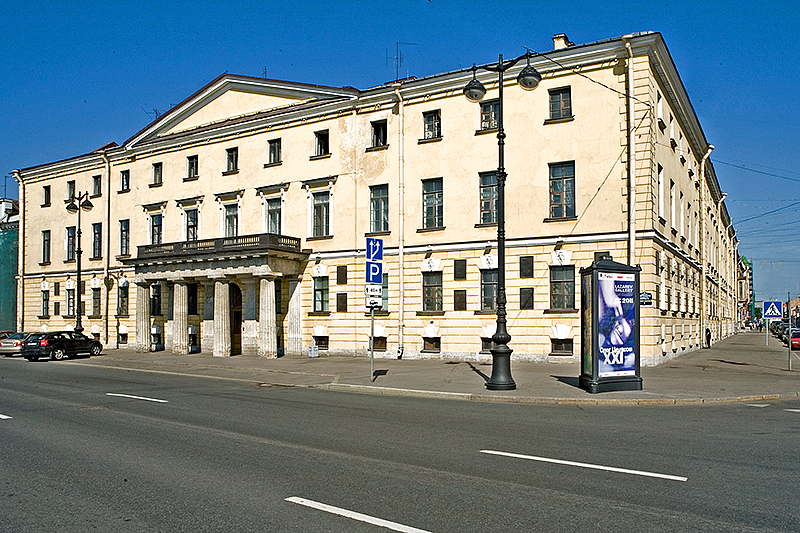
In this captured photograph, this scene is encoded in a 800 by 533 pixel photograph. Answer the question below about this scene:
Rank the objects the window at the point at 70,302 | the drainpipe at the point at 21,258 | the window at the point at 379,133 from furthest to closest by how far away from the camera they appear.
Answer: the drainpipe at the point at 21,258 < the window at the point at 70,302 < the window at the point at 379,133

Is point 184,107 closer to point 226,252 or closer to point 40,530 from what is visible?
point 226,252

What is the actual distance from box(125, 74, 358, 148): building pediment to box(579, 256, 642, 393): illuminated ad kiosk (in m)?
19.2

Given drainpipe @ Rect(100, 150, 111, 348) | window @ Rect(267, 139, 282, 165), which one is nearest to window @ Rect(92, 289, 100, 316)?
drainpipe @ Rect(100, 150, 111, 348)

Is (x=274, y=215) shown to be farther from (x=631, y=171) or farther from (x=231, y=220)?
(x=631, y=171)

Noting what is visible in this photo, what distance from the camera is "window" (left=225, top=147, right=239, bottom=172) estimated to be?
36188 mm

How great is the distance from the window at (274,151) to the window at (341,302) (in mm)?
7918

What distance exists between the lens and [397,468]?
7.91 metres

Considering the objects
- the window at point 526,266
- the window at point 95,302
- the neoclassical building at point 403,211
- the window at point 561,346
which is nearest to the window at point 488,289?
the neoclassical building at point 403,211

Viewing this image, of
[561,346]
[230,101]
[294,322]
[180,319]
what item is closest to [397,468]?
[561,346]

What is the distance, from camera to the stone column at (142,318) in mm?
37406

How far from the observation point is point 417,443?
379 inches

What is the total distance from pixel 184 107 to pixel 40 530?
36740 millimetres

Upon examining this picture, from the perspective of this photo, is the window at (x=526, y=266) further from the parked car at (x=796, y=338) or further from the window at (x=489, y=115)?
the parked car at (x=796, y=338)

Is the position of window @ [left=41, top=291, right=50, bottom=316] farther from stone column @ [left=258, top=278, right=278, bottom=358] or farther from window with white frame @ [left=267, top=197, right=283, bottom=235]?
stone column @ [left=258, top=278, right=278, bottom=358]
